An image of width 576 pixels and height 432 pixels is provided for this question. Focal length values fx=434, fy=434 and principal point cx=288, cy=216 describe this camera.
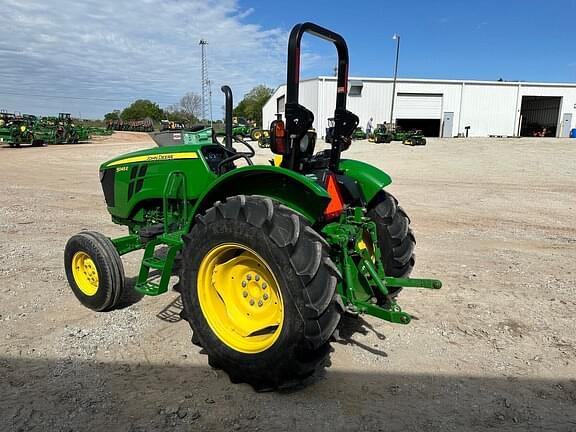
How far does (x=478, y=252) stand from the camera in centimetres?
579

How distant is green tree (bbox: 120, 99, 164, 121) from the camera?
3061 inches

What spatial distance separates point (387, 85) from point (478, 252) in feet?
117

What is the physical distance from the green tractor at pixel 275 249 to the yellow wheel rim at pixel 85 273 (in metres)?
0.01

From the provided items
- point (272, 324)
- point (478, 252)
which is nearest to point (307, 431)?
point (272, 324)

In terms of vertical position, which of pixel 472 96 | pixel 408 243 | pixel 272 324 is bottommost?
pixel 272 324

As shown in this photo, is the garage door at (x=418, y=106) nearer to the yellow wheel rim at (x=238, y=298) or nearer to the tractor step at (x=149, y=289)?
the tractor step at (x=149, y=289)

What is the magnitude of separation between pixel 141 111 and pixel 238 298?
82.9m

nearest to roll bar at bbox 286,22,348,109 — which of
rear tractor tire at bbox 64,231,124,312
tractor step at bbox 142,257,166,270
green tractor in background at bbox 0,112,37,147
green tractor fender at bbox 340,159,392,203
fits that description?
green tractor fender at bbox 340,159,392,203

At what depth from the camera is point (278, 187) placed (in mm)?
2900

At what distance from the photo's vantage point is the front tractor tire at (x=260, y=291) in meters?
2.48

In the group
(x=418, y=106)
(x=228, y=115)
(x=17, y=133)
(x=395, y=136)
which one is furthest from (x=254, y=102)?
(x=228, y=115)

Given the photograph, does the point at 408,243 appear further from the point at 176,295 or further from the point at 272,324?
the point at 176,295

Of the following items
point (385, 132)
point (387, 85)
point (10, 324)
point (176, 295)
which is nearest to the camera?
point (10, 324)

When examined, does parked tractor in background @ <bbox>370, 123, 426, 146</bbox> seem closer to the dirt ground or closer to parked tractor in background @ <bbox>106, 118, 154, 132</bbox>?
the dirt ground
